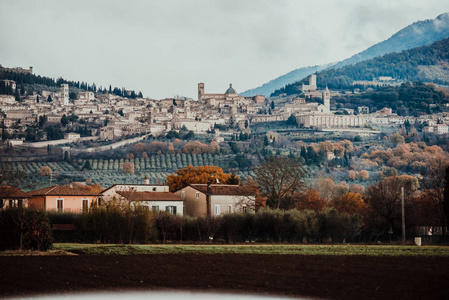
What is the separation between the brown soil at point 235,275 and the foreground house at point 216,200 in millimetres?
27645

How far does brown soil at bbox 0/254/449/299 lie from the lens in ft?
Result: 76.3

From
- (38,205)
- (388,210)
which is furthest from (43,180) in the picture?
(388,210)

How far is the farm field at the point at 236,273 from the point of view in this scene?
76.4ft

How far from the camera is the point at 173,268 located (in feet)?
91.8

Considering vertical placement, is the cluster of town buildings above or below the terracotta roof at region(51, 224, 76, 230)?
above

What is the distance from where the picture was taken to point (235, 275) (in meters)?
26.3

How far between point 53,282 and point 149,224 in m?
19.0

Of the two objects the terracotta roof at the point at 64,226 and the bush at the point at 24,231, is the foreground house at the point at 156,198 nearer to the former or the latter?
the terracotta roof at the point at 64,226

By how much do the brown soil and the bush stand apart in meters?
3.14

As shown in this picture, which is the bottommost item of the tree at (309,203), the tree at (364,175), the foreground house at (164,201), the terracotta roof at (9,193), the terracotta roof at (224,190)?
the tree at (364,175)

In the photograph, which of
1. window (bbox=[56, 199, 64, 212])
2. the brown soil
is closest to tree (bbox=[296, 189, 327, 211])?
window (bbox=[56, 199, 64, 212])

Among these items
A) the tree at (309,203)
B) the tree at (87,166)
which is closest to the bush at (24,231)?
the tree at (309,203)

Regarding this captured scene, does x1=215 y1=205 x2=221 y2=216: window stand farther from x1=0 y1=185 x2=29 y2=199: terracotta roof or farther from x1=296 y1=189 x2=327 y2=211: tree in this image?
x1=0 y1=185 x2=29 y2=199: terracotta roof

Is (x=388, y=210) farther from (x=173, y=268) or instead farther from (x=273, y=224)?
(x=173, y=268)
